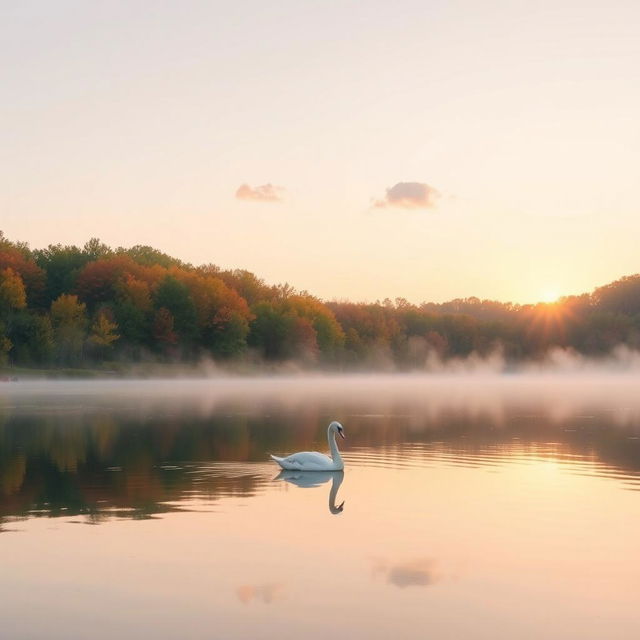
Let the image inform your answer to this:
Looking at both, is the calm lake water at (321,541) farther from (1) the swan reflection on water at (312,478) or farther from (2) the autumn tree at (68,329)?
(2) the autumn tree at (68,329)

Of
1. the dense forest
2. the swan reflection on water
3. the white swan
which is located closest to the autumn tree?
the dense forest

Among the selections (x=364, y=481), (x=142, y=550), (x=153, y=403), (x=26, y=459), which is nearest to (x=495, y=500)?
(x=364, y=481)

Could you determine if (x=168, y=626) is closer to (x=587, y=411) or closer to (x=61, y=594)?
(x=61, y=594)

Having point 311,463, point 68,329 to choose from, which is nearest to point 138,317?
point 68,329

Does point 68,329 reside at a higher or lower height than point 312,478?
Result: higher

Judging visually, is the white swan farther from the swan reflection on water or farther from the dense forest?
the dense forest

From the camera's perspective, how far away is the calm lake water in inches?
492

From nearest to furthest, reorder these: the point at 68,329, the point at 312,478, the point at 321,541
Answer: the point at 321,541
the point at 312,478
the point at 68,329

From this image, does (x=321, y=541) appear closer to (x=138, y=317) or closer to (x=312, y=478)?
(x=312, y=478)

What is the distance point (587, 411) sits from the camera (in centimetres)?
5766

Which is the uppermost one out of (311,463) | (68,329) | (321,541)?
(68,329)

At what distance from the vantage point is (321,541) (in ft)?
56.9

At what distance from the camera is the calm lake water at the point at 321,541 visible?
12500mm

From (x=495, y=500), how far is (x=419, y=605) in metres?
9.50
